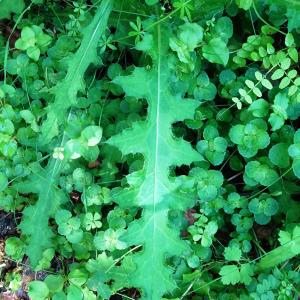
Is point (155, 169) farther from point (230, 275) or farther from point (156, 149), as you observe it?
point (230, 275)

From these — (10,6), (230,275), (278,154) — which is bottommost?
(230,275)

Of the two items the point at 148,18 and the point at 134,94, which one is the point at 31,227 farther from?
the point at 148,18

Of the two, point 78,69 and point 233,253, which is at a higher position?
point 78,69

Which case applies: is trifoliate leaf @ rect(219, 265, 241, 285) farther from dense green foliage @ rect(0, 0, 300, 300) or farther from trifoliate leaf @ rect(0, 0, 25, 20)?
trifoliate leaf @ rect(0, 0, 25, 20)

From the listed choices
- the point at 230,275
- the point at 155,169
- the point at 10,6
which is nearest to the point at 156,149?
the point at 155,169

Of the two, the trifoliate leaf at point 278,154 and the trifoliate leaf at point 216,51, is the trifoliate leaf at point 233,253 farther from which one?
the trifoliate leaf at point 216,51

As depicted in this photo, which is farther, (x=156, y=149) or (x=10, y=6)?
(x=10, y=6)

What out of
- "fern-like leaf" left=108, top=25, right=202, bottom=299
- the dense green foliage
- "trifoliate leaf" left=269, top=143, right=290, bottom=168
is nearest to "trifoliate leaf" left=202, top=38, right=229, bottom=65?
the dense green foliage

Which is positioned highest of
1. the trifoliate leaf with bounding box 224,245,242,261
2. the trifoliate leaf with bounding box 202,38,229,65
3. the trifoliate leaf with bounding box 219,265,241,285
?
the trifoliate leaf with bounding box 202,38,229,65
